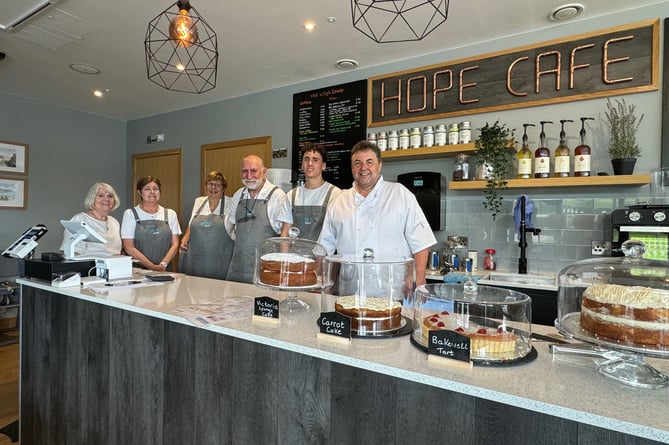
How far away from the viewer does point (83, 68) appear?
407cm

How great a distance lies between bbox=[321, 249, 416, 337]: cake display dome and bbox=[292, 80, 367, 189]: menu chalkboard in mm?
2674

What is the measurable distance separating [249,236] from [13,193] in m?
3.92

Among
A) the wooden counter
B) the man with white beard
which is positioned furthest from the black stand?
the man with white beard

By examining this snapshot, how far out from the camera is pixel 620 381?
0.88m

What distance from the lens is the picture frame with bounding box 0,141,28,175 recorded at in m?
4.85

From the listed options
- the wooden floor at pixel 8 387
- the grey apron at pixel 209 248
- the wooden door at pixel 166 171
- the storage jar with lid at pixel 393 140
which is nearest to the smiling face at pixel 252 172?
the grey apron at pixel 209 248

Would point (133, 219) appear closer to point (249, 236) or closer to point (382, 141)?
point (249, 236)

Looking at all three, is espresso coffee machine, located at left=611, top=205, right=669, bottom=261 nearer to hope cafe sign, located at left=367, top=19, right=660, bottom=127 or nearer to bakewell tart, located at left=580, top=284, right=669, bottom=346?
hope cafe sign, located at left=367, top=19, right=660, bottom=127

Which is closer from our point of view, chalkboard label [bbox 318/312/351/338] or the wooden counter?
the wooden counter

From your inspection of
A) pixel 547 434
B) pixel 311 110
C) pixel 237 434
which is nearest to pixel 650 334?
pixel 547 434

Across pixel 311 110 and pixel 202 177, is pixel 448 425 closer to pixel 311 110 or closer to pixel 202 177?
pixel 311 110

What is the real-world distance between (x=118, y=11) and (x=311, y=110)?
1911 millimetres

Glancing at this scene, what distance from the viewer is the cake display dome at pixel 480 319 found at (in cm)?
100

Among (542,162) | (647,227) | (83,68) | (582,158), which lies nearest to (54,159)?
(83,68)
